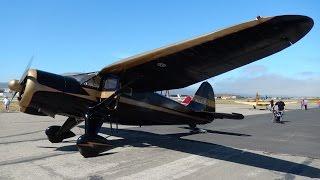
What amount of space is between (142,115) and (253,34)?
17.3 ft

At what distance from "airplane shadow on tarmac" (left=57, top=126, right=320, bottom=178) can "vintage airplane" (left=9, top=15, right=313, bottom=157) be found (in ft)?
2.45

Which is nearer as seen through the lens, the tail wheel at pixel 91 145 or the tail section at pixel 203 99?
the tail wheel at pixel 91 145

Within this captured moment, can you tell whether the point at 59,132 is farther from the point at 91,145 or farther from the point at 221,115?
the point at 221,115

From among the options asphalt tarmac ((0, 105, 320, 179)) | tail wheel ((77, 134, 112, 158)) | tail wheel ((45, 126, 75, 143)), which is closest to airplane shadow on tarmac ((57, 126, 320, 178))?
asphalt tarmac ((0, 105, 320, 179))

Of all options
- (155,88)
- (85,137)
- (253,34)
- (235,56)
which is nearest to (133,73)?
(155,88)

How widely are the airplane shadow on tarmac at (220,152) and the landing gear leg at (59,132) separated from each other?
0.68m

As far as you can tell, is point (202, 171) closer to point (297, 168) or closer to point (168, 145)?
point (297, 168)

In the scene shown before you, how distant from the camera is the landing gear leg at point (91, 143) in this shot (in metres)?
8.54

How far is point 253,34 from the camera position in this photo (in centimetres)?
707

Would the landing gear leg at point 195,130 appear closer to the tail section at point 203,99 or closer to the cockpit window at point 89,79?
the tail section at point 203,99

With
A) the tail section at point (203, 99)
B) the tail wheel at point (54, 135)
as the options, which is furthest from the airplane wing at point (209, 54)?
the tail section at point (203, 99)

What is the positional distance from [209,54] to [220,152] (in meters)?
3.22

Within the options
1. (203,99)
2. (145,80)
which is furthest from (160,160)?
(203,99)

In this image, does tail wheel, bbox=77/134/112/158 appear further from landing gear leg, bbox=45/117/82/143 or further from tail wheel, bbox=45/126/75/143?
tail wheel, bbox=45/126/75/143
